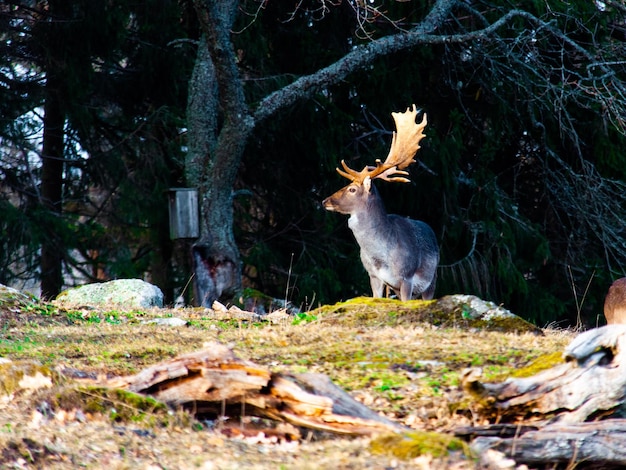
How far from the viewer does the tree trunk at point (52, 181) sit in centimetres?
1714

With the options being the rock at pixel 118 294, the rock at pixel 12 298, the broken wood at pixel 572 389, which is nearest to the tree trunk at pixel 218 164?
the rock at pixel 118 294

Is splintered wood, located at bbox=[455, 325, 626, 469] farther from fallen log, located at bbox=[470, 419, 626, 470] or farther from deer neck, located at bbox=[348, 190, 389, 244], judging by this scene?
deer neck, located at bbox=[348, 190, 389, 244]

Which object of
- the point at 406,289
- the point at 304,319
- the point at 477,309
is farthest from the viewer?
the point at 406,289

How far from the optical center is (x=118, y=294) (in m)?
12.4

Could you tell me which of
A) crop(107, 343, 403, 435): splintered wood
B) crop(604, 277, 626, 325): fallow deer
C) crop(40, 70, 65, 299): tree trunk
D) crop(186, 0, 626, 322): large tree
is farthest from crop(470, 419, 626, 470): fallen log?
crop(40, 70, 65, 299): tree trunk

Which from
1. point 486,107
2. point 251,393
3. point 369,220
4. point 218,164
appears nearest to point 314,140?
point 218,164

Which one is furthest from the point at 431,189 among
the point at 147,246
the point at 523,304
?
the point at 147,246

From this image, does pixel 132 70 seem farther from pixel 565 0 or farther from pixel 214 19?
pixel 565 0

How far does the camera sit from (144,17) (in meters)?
17.5

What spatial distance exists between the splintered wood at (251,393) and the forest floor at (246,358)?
0.11 meters

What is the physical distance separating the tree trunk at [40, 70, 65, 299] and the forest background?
39mm

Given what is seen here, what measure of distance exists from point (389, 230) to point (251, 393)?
668 cm

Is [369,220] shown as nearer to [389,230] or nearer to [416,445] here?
[389,230]

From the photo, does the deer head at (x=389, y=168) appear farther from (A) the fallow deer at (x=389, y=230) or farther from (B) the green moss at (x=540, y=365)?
(B) the green moss at (x=540, y=365)
